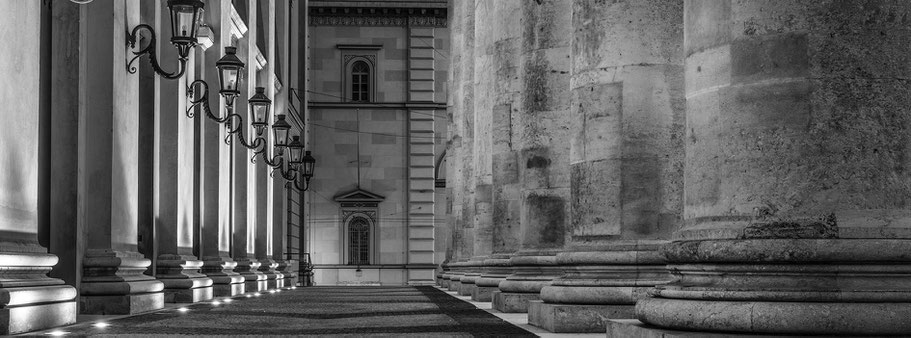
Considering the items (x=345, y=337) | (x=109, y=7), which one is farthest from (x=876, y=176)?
(x=109, y=7)

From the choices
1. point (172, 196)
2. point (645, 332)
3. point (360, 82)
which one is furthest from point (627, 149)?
point (360, 82)

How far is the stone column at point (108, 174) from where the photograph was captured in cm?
1588

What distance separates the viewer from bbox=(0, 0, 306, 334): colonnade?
40.1ft

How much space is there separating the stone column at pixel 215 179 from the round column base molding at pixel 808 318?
18358 millimetres

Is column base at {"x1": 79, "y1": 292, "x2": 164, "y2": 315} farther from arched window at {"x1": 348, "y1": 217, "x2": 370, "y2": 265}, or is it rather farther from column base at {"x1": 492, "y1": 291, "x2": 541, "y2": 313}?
arched window at {"x1": 348, "y1": 217, "x2": 370, "y2": 265}

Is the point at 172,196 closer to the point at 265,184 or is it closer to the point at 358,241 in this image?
the point at 265,184

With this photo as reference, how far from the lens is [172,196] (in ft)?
68.3

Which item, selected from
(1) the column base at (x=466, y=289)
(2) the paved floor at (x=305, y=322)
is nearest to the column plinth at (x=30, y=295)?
(2) the paved floor at (x=305, y=322)

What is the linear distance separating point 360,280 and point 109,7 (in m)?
39.4

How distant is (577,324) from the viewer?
12422mm

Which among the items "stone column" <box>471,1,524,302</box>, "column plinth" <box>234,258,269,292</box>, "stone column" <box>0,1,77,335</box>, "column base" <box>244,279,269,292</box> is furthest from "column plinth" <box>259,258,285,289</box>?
"stone column" <box>0,1,77,335</box>

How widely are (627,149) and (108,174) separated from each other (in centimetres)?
698

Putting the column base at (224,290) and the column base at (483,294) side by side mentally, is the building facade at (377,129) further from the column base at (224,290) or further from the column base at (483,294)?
the column base at (483,294)

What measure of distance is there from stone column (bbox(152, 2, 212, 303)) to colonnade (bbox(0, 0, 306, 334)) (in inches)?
0.8
